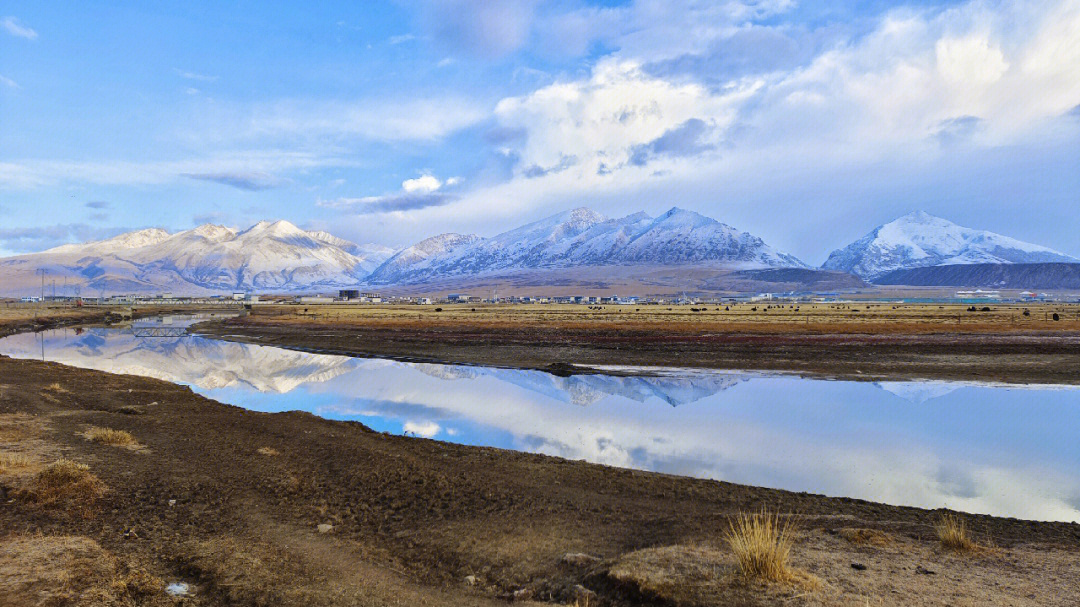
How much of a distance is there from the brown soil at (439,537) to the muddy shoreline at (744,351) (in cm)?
2163

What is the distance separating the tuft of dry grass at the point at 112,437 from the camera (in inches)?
554

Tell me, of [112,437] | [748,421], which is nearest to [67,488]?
[112,437]

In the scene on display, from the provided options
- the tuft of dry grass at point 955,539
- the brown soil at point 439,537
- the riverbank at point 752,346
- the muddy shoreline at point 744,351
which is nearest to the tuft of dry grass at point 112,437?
the brown soil at point 439,537

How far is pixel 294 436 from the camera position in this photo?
15969 millimetres

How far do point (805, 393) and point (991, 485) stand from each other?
43.6ft

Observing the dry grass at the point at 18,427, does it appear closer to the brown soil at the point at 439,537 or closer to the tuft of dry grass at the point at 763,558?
the brown soil at the point at 439,537

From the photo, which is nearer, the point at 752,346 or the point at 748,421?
the point at 748,421

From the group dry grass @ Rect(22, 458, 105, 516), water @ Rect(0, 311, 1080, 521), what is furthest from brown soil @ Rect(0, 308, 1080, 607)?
water @ Rect(0, 311, 1080, 521)

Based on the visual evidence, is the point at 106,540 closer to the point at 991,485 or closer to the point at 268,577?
the point at 268,577

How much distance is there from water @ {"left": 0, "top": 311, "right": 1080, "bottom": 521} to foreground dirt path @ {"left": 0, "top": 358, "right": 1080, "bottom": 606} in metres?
2.47

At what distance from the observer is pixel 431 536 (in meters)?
9.45

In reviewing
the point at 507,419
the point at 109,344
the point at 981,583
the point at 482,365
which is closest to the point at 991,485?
the point at 981,583

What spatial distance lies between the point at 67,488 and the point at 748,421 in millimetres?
17802

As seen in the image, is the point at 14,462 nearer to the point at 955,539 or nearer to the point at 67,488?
the point at 67,488
